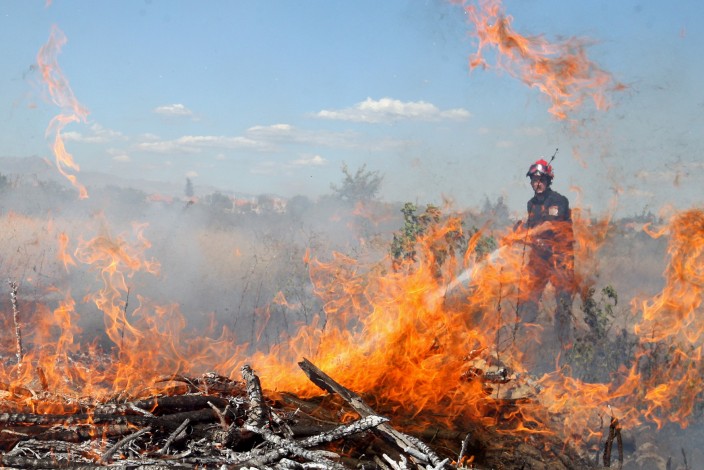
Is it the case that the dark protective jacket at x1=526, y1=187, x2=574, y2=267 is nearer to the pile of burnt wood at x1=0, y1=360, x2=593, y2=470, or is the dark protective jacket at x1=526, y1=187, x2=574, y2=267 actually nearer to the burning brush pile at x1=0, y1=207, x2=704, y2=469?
the burning brush pile at x1=0, y1=207, x2=704, y2=469

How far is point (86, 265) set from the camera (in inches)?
535

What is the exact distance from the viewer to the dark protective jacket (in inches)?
424

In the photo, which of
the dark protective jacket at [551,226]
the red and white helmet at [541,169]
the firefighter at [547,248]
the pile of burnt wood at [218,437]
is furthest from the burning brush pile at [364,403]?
the red and white helmet at [541,169]

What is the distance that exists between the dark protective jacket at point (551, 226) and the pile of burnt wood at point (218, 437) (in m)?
6.92

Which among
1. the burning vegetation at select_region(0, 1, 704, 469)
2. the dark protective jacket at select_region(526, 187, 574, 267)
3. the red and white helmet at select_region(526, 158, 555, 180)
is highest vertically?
the red and white helmet at select_region(526, 158, 555, 180)

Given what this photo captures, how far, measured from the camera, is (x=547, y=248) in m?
11.1

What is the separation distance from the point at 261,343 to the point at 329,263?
361 centimetres

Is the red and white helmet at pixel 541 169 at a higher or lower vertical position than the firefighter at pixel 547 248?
higher

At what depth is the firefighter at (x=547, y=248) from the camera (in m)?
10.8

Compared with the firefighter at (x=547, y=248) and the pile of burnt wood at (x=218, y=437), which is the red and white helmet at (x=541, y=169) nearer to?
the firefighter at (x=547, y=248)

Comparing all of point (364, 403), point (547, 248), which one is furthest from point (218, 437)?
→ point (547, 248)

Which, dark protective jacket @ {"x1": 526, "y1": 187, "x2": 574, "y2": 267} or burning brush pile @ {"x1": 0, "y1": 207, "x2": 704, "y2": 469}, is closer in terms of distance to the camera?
burning brush pile @ {"x1": 0, "y1": 207, "x2": 704, "y2": 469}

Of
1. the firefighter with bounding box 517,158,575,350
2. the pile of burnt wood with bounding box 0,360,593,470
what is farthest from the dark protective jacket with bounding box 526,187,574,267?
the pile of burnt wood with bounding box 0,360,593,470

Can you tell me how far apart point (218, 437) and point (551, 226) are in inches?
343
